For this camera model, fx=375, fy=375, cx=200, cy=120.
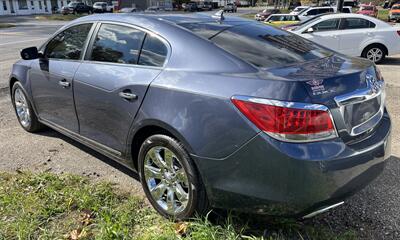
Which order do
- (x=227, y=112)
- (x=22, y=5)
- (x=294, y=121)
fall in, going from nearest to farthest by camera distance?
(x=294, y=121) < (x=227, y=112) < (x=22, y=5)

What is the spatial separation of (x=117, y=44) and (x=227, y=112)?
1.53 meters

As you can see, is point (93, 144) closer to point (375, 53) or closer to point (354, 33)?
point (354, 33)

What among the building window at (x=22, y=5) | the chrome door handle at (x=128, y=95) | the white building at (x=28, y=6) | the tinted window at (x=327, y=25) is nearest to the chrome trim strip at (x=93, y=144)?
the chrome door handle at (x=128, y=95)

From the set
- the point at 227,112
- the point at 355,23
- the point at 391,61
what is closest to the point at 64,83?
the point at 227,112

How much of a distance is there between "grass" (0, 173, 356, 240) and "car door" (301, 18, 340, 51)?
9186mm

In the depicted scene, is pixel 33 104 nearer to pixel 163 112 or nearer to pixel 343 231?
pixel 163 112

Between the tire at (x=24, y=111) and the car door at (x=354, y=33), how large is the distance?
9066mm

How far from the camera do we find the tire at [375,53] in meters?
10.9

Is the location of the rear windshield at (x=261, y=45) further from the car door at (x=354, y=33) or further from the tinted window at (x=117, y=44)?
the car door at (x=354, y=33)

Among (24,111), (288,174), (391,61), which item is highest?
(288,174)

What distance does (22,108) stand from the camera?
521 cm

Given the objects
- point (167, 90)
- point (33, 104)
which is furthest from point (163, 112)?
point (33, 104)

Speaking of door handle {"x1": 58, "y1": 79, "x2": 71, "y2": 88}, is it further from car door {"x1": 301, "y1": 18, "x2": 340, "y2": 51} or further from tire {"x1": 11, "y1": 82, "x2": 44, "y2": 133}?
car door {"x1": 301, "y1": 18, "x2": 340, "y2": 51}

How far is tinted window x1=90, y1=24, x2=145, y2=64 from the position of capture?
131 inches
